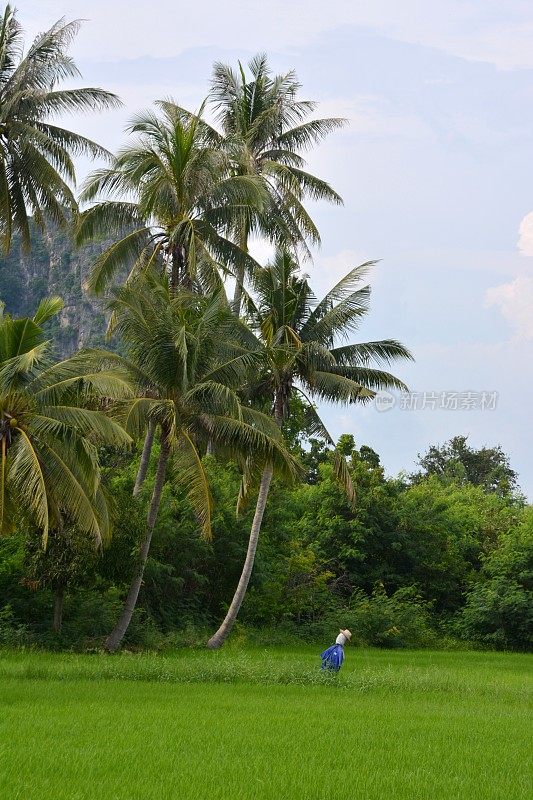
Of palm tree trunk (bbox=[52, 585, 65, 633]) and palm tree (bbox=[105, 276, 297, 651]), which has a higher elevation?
palm tree (bbox=[105, 276, 297, 651])

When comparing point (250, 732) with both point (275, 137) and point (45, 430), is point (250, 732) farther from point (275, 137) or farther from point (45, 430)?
point (275, 137)

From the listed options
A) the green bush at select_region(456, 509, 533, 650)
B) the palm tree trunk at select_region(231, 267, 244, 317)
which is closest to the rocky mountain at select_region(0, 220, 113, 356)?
the palm tree trunk at select_region(231, 267, 244, 317)

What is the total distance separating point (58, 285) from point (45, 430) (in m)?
65.0

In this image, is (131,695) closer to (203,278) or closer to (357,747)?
(357,747)

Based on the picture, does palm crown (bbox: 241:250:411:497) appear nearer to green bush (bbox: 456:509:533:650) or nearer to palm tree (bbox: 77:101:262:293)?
palm tree (bbox: 77:101:262:293)

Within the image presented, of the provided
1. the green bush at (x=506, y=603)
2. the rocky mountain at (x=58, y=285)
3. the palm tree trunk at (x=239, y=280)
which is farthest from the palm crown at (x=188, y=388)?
the rocky mountain at (x=58, y=285)

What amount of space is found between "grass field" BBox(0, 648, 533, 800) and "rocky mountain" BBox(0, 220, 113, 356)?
2233 inches

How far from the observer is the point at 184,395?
20.3m

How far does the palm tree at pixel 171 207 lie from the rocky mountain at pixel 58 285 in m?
46.3

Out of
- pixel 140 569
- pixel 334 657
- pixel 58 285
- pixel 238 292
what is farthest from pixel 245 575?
pixel 58 285

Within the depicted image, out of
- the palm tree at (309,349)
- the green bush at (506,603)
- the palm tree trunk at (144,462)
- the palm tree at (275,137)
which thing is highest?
the palm tree at (275,137)

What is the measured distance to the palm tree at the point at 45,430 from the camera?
1650 cm

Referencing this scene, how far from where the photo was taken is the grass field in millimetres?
9219

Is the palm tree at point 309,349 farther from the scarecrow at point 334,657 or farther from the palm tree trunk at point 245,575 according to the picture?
the scarecrow at point 334,657
